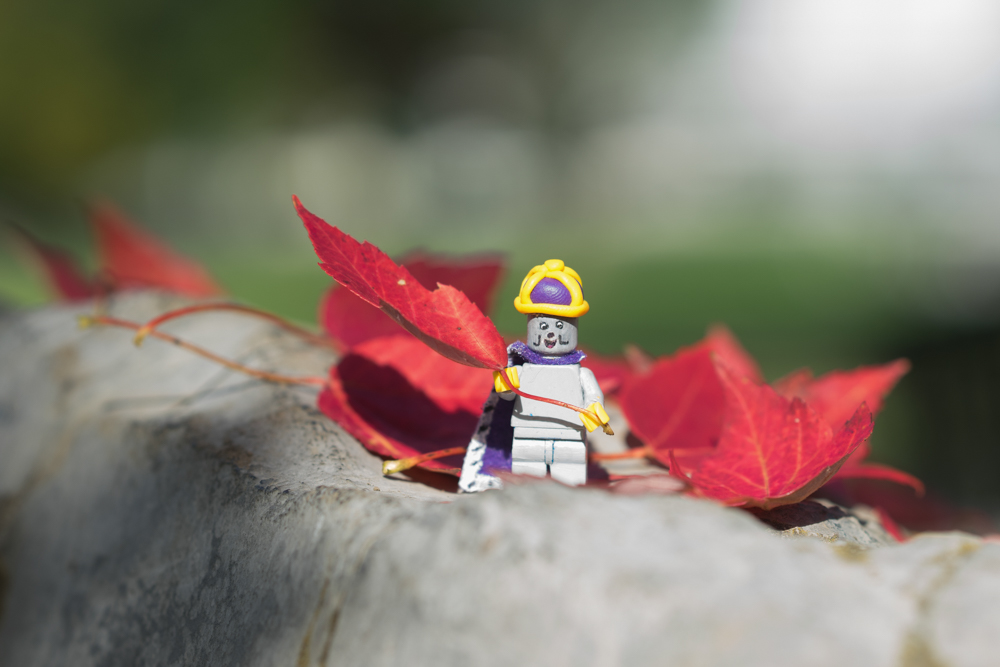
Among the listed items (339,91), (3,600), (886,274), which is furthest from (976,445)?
(339,91)

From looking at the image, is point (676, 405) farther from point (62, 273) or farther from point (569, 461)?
point (62, 273)

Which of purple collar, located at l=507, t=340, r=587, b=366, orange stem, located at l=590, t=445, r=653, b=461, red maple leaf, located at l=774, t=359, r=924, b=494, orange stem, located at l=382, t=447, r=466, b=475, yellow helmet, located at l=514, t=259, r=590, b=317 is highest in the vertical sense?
yellow helmet, located at l=514, t=259, r=590, b=317

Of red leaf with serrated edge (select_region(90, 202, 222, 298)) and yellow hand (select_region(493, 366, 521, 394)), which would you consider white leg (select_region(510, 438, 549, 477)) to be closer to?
yellow hand (select_region(493, 366, 521, 394))

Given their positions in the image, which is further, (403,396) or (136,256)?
(136,256)

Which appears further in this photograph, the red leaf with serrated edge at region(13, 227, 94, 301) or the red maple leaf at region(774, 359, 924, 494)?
the red leaf with serrated edge at region(13, 227, 94, 301)

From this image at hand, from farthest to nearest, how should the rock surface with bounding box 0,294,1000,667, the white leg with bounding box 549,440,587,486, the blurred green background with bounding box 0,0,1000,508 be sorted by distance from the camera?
the blurred green background with bounding box 0,0,1000,508
the white leg with bounding box 549,440,587,486
the rock surface with bounding box 0,294,1000,667

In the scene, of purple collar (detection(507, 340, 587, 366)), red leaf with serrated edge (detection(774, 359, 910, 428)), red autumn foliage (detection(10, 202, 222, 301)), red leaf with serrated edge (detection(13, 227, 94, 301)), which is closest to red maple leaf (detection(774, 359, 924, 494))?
red leaf with serrated edge (detection(774, 359, 910, 428))

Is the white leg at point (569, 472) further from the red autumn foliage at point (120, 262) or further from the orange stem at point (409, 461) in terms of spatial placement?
the red autumn foliage at point (120, 262)

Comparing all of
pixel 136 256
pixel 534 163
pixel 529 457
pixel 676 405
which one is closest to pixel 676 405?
pixel 676 405
